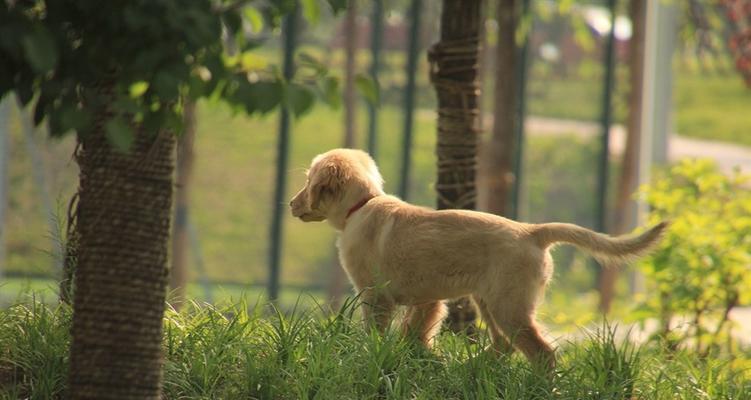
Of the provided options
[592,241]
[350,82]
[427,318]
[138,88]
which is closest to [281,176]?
[350,82]

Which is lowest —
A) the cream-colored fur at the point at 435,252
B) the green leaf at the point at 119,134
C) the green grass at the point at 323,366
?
the green grass at the point at 323,366

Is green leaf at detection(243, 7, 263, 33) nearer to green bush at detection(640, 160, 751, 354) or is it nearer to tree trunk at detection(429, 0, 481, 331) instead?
tree trunk at detection(429, 0, 481, 331)

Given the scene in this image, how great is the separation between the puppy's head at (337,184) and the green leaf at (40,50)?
274cm

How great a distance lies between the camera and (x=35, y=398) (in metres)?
4.44

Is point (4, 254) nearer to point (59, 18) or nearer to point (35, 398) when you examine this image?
point (35, 398)

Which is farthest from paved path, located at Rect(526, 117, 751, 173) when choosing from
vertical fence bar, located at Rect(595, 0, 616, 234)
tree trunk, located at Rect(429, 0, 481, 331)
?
tree trunk, located at Rect(429, 0, 481, 331)

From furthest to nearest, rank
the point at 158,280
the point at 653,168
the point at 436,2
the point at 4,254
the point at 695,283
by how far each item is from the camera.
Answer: the point at 653,168 → the point at 436,2 → the point at 4,254 → the point at 695,283 → the point at 158,280

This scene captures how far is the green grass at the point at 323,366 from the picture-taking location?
14.8 feet

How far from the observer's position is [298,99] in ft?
9.81

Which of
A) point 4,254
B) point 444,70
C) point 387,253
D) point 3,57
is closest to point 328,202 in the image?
point 387,253

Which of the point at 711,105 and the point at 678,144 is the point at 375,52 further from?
the point at 711,105

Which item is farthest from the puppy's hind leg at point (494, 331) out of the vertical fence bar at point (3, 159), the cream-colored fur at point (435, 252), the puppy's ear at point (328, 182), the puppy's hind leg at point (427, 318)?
the vertical fence bar at point (3, 159)

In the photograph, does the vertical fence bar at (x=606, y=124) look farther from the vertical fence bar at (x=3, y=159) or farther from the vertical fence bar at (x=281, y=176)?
the vertical fence bar at (x=3, y=159)

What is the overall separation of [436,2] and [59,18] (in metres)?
11.4
